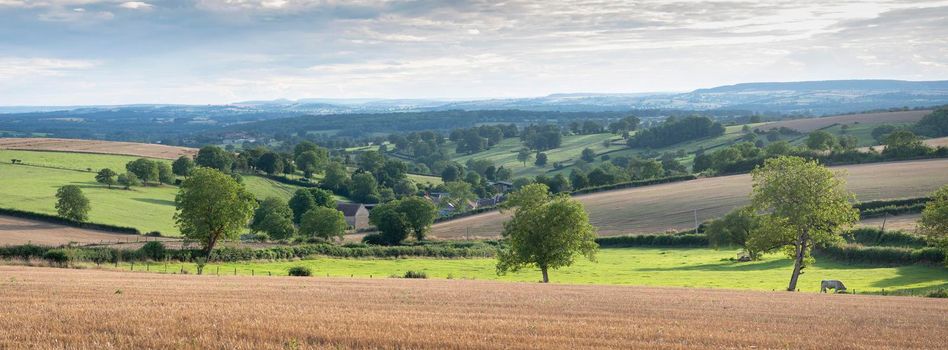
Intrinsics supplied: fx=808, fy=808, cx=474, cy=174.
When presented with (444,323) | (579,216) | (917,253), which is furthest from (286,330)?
(917,253)

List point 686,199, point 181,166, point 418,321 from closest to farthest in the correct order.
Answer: point 418,321 < point 686,199 < point 181,166

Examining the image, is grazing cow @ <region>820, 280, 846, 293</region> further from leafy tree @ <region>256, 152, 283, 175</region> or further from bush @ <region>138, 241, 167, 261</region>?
leafy tree @ <region>256, 152, 283, 175</region>

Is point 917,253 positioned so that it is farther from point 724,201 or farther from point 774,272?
point 724,201

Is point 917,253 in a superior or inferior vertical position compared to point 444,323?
inferior

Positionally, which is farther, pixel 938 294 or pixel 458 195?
pixel 458 195

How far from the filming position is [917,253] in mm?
57781

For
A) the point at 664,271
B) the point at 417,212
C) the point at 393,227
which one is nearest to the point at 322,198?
the point at 417,212

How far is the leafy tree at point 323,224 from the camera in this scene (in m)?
91.5

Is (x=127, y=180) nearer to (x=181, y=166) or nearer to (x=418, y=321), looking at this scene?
(x=181, y=166)

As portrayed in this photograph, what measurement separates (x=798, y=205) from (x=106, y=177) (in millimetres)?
104808

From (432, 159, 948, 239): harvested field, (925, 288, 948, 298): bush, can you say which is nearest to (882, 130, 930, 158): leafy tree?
(432, 159, 948, 239): harvested field

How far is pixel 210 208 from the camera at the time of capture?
7000cm

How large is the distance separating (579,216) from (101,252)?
1383 inches

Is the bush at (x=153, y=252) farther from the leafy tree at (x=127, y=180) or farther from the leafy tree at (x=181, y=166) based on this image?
the leafy tree at (x=181, y=166)
